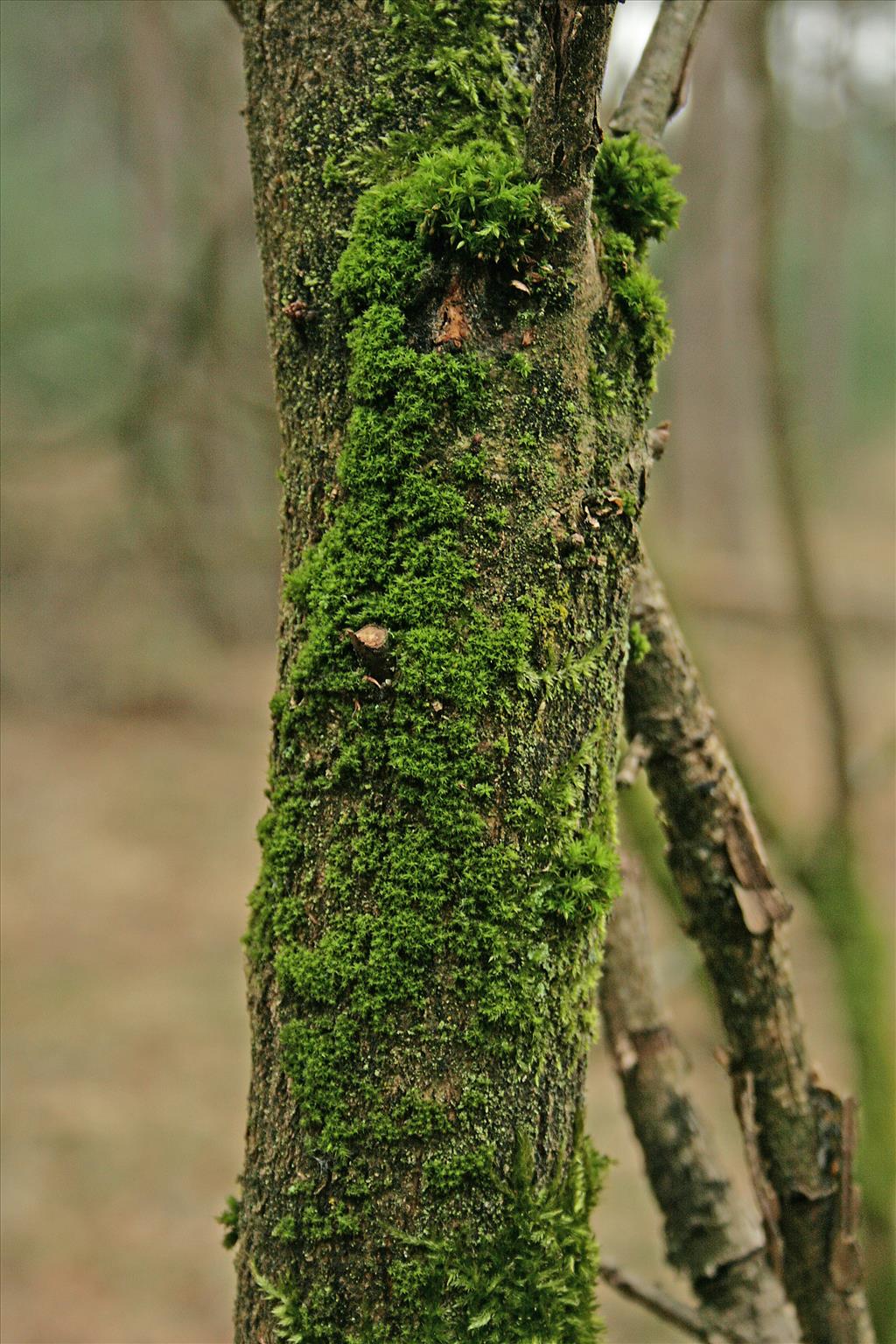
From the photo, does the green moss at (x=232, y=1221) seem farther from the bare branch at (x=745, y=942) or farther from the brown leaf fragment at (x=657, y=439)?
the brown leaf fragment at (x=657, y=439)

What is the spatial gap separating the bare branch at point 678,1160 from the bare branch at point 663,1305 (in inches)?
0.5

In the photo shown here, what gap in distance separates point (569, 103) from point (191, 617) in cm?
892

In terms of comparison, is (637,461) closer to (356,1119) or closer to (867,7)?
(356,1119)

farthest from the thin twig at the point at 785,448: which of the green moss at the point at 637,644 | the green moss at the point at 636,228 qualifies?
the green moss at the point at 636,228

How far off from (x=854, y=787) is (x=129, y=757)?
7.30m

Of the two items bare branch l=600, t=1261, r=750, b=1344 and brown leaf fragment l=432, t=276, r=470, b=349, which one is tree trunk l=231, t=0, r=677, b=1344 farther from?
bare branch l=600, t=1261, r=750, b=1344

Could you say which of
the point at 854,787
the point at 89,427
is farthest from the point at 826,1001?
the point at 89,427

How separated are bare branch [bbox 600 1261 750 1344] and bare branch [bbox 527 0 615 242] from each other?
1.72 meters

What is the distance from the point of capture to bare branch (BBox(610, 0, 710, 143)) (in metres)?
1.47

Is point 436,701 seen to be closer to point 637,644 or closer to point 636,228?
point 637,644

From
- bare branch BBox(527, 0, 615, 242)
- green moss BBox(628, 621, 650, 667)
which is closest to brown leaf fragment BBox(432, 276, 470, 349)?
bare branch BBox(527, 0, 615, 242)

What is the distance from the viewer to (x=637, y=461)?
1172 millimetres

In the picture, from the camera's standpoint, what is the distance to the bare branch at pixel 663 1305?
5.77 ft

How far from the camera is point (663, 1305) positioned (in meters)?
1.81
